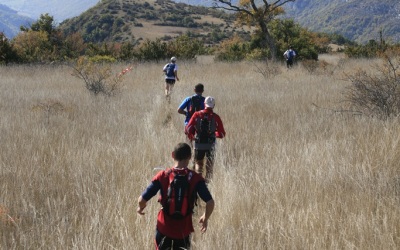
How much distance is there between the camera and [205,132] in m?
5.68

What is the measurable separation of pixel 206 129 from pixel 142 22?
342 feet

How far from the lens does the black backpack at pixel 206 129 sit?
560 cm

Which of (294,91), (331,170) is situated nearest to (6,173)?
(331,170)

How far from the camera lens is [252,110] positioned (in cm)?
1061

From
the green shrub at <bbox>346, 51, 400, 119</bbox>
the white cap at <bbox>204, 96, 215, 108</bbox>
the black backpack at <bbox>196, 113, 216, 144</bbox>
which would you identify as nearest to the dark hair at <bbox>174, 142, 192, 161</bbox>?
the white cap at <bbox>204, 96, 215, 108</bbox>

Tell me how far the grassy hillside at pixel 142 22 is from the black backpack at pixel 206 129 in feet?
276

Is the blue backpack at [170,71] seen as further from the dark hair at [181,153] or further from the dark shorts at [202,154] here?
Answer: the dark hair at [181,153]

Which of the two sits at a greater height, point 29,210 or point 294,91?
point 294,91

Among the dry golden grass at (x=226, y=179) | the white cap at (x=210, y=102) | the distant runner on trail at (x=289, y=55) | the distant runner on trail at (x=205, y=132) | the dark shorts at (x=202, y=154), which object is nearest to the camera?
the dry golden grass at (x=226, y=179)

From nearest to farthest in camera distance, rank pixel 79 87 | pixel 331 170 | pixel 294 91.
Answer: pixel 331 170
pixel 294 91
pixel 79 87

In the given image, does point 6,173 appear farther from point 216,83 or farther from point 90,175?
point 216,83

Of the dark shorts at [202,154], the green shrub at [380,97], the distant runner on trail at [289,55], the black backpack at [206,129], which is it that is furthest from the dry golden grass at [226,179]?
the distant runner on trail at [289,55]

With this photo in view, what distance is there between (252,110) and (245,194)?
6.38 m

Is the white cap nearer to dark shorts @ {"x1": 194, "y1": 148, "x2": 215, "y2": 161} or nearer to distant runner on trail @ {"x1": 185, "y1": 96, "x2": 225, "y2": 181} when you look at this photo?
distant runner on trail @ {"x1": 185, "y1": 96, "x2": 225, "y2": 181}
